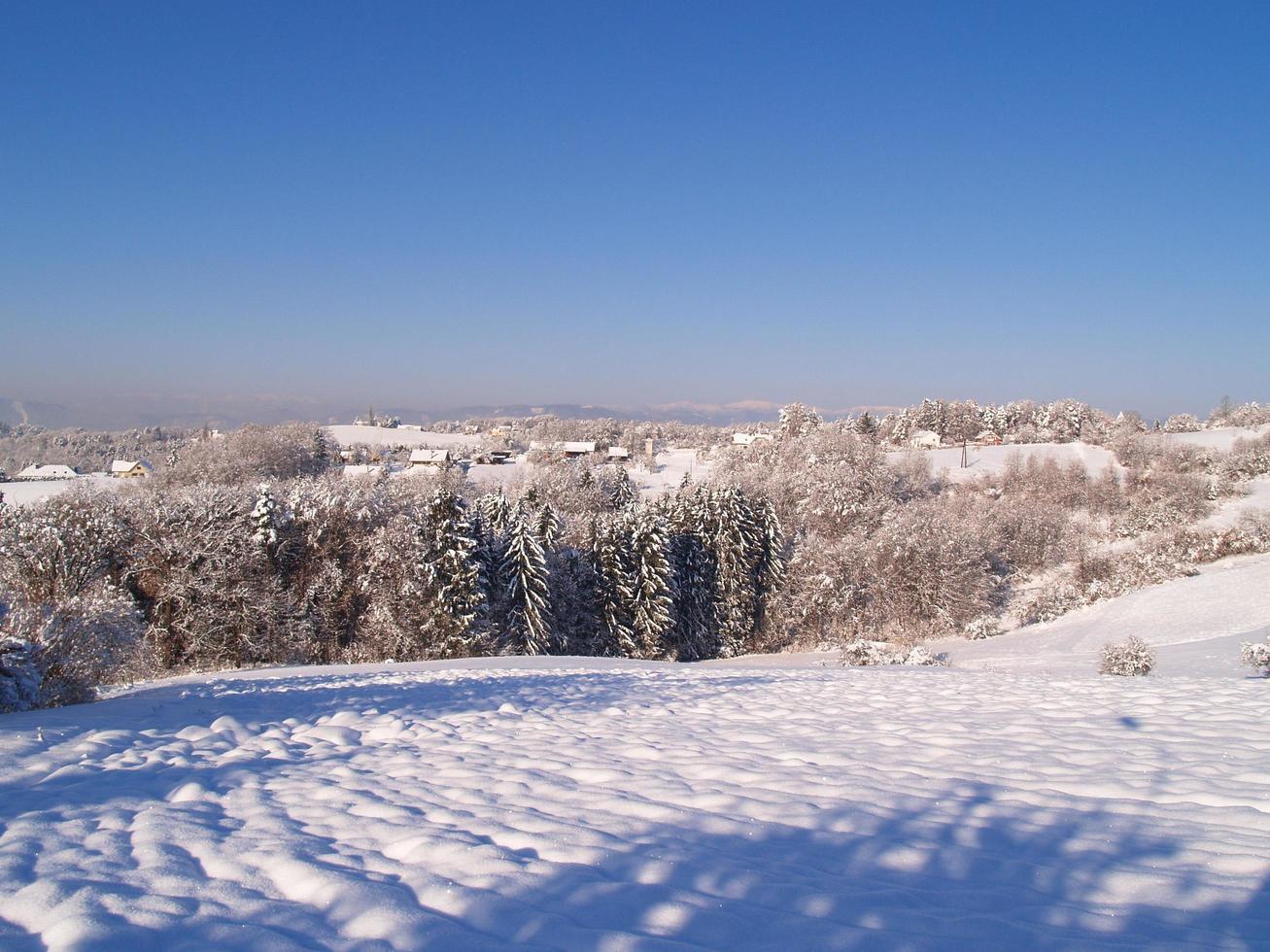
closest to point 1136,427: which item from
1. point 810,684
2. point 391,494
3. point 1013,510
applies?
point 1013,510

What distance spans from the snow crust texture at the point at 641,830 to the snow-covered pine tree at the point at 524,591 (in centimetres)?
2004

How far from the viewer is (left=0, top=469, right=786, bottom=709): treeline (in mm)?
25359

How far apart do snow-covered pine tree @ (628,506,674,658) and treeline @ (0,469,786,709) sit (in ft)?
0.21

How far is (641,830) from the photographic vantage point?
419 cm

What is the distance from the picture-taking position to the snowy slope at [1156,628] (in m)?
22.0

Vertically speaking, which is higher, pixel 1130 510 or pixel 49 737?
pixel 49 737

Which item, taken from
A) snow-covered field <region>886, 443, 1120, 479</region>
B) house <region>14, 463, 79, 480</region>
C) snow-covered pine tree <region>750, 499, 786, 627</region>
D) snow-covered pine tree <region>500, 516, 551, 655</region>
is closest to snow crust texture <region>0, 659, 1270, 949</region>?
snow-covered pine tree <region>500, 516, 551, 655</region>

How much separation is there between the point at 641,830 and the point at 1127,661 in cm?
1424

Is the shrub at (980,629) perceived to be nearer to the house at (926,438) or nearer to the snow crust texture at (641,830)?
the snow crust texture at (641,830)

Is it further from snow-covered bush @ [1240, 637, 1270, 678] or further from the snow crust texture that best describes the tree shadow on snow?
snow-covered bush @ [1240, 637, 1270, 678]

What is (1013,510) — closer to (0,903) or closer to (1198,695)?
(1198,695)

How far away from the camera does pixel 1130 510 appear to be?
50.4 m

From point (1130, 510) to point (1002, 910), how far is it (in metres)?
58.6

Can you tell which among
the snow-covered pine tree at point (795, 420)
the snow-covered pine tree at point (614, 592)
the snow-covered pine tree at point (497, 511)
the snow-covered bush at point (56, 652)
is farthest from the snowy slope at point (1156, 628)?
the snow-covered pine tree at point (795, 420)
